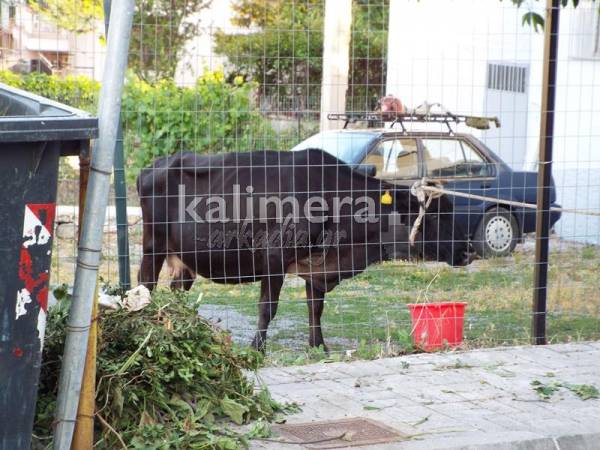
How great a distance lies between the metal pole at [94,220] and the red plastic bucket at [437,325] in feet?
11.7

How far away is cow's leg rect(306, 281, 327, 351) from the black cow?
0.4 inches

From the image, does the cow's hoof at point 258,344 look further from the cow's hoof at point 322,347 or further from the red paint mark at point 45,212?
the red paint mark at point 45,212

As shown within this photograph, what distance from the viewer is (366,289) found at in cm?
1037

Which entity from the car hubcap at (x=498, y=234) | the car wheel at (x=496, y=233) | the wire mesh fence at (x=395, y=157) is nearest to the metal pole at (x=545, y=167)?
the wire mesh fence at (x=395, y=157)

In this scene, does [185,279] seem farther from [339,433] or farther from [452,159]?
[452,159]

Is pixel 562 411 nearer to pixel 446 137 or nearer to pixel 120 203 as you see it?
pixel 120 203

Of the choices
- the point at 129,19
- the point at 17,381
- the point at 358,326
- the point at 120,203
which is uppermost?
the point at 129,19

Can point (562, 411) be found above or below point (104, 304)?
below

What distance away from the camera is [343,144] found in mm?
11625

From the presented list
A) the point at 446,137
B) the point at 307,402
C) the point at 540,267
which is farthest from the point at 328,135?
the point at 307,402

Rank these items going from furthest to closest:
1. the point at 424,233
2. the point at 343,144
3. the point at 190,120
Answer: the point at 190,120, the point at 343,144, the point at 424,233

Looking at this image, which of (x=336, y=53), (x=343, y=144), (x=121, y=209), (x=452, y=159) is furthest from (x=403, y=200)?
(x=336, y=53)

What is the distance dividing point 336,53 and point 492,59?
9.02 ft

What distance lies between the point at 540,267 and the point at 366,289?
311cm
